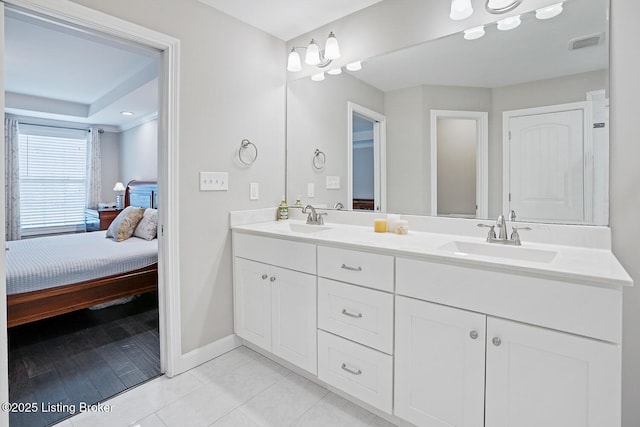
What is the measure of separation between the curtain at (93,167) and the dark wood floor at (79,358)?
3577mm

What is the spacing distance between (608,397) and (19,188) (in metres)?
6.98

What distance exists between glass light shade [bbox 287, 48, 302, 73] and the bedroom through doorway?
36.5 inches

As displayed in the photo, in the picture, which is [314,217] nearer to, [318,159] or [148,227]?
[318,159]

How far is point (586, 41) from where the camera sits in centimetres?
142

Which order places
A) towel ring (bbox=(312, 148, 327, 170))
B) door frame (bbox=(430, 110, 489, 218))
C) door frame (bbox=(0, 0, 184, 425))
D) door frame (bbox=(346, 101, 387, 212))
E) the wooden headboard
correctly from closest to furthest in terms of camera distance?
door frame (bbox=(430, 110, 489, 218))
door frame (bbox=(0, 0, 184, 425))
door frame (bbox=(346, 101, 387, 212))
towel ring (bbox=(312, 148, 327, 170))
the wooden headboard

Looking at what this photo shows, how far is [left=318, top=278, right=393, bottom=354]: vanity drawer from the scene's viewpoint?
1.44 metres

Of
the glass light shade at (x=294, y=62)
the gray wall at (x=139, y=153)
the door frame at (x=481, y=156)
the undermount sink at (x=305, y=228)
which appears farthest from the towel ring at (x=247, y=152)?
the gray wall at (x=139, y=153)

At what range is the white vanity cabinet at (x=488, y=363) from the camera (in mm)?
1000

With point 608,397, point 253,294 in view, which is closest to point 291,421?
point 253,294

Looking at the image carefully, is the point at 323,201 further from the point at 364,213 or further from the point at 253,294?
the point at 253,294

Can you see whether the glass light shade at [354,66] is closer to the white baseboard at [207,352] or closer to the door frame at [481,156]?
the door frame at [481,156]

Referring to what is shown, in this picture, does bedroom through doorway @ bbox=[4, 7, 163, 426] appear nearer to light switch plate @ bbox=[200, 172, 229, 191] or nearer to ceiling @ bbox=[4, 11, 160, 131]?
ceiling @ bbox=[4, 11, 160, 131]

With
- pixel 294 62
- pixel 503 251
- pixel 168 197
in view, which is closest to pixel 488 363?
pixel 503 251

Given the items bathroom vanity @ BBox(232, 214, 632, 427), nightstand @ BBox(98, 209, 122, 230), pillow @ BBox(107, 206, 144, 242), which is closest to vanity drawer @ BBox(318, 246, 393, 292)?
bathroom vanity @ BBox(232, 214, 632, 427)
